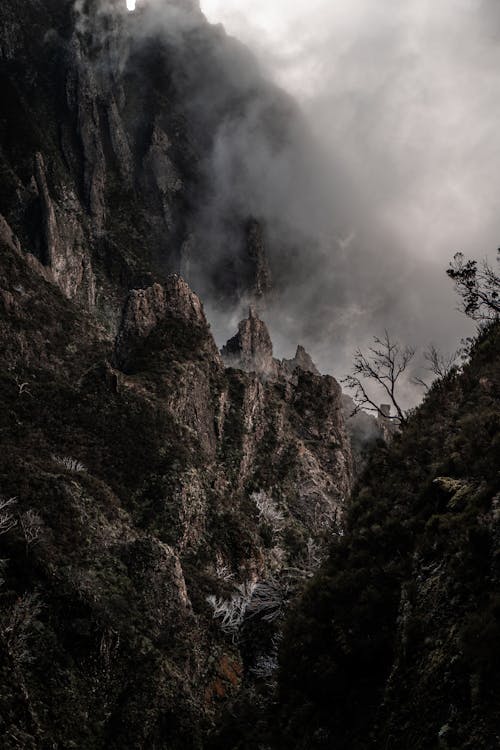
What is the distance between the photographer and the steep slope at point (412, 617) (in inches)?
448

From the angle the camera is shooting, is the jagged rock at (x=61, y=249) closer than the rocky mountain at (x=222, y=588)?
No

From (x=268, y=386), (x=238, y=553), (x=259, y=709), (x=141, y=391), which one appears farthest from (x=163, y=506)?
(x=268, y=386)

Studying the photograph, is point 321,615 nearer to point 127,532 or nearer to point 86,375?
point 127,532

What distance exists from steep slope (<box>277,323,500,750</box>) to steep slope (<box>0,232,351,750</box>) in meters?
8.84

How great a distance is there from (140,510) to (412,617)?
6559 centimetres

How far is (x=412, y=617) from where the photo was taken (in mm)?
14453

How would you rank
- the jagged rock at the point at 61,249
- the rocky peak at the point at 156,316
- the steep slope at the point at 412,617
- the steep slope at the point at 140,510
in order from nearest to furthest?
the steep slope at the point at 412,617, the steep slope at the point at 140,510, the rocky peak at the point at 156,316, the jagged rock at the point at 61,249

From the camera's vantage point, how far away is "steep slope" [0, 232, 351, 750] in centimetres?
3011

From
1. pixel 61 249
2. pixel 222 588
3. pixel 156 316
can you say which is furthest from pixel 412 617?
pixel 61 249

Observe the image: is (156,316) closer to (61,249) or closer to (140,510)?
(140,510)

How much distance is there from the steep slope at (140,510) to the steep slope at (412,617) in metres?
8.84

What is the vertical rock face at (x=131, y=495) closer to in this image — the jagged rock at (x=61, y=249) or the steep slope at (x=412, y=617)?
the jagged rock at (x=61, y=249)

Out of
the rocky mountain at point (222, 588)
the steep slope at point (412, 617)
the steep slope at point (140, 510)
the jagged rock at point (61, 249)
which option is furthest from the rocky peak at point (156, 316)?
the steep slope at point (412, 617)

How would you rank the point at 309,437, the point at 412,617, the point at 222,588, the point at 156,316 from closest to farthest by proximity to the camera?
1. the point at 412,617
2. the point at 222,588
3. the point at 156,316
4. the point at 309,437
